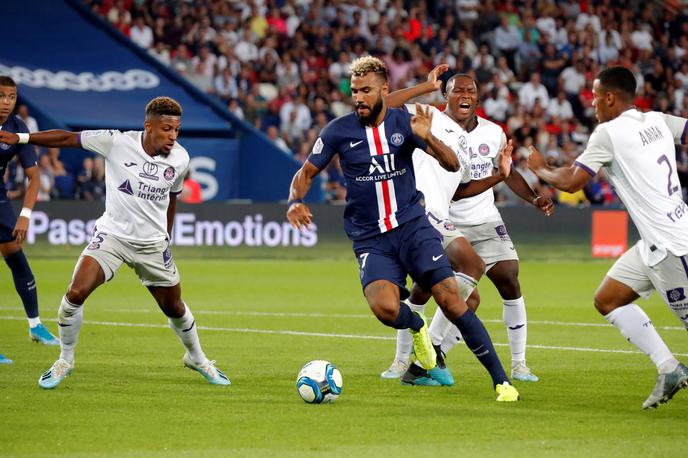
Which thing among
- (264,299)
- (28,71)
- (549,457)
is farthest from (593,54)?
(549,457)

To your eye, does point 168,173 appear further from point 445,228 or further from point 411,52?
point 411,52

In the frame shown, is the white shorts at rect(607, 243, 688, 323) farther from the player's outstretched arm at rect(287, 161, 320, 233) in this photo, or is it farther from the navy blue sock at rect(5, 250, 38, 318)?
the navy blue sock at rect(5, 250, 38, 318)

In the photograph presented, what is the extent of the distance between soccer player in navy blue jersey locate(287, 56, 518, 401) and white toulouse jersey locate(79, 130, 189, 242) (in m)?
1.33

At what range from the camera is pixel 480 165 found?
10.1 metres

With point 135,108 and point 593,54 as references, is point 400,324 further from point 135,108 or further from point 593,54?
point 593,54

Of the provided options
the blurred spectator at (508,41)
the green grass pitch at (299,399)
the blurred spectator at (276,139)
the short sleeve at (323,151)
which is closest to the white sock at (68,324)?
the green grass pitch at (299,399)

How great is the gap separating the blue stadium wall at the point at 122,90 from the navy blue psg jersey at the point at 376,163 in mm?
17216

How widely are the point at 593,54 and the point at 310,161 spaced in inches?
971

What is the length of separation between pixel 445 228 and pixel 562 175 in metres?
1.98

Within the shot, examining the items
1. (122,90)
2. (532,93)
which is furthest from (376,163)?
(532,93)

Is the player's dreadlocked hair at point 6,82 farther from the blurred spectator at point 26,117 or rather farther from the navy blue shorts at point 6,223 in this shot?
the blurred spectator at point 26,117

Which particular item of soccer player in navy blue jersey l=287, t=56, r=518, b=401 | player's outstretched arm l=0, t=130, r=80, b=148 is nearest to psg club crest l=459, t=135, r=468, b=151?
soccer player in navy blue jersey l=287, t=56, r=518, b=401

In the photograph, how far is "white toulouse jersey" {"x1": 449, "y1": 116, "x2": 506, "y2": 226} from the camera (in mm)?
10125

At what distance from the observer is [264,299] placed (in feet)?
55.9
